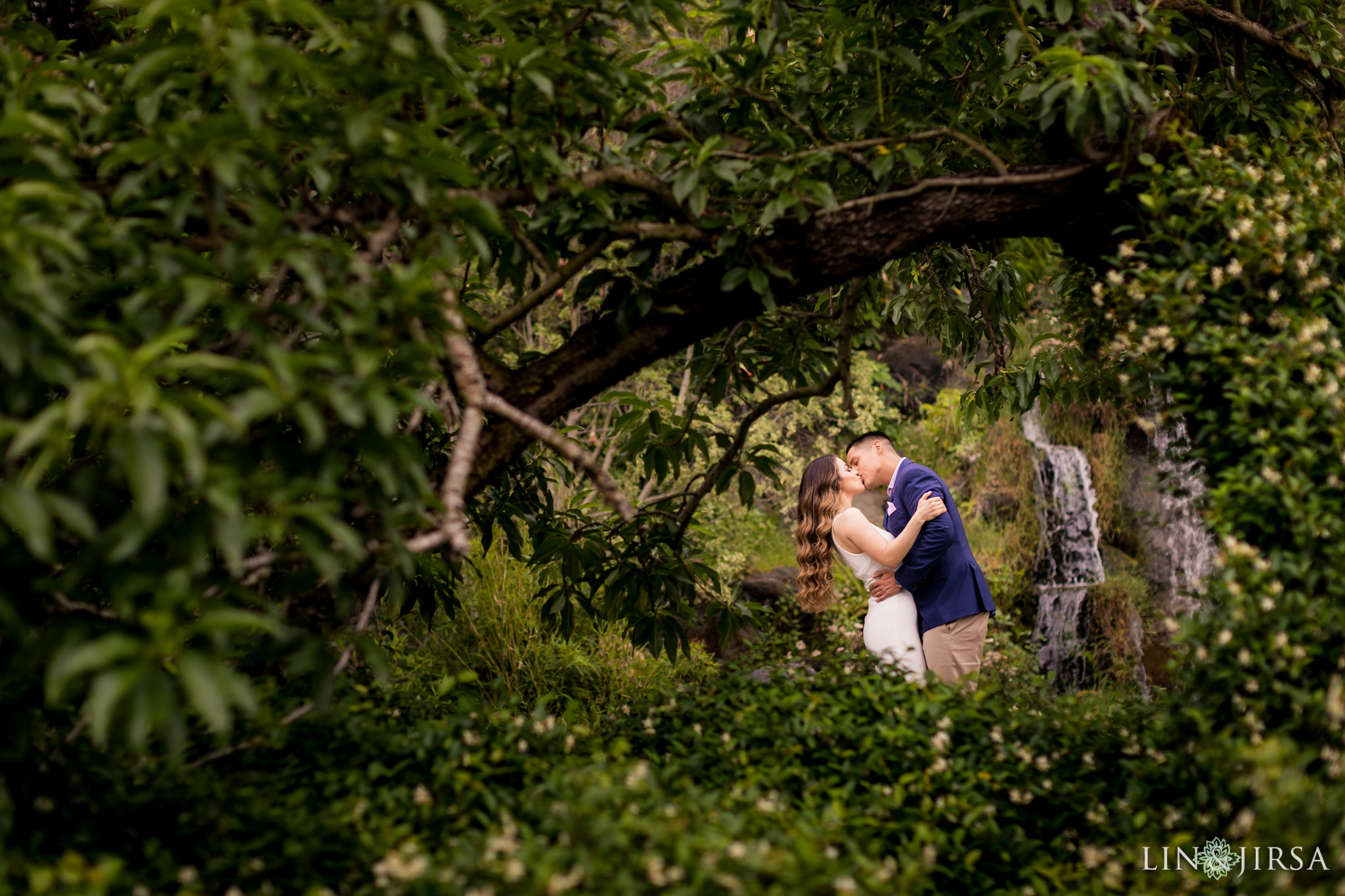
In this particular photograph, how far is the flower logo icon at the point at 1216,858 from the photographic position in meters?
1.72

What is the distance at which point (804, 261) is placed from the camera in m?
2.53

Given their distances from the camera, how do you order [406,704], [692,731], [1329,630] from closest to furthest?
[1329,630] < [692,731] < [406,704]

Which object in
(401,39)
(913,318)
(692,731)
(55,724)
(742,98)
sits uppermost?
(742,98)

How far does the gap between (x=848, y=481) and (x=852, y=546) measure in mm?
405

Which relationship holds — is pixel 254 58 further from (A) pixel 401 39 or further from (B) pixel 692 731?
(B) pixel 692 731

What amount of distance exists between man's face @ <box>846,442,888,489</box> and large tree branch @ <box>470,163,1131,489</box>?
2292 millimetres

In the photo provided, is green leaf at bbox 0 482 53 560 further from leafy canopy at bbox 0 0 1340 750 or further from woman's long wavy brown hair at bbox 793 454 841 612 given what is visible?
woman's long wavy brown hair at bbox 793 454 841 612

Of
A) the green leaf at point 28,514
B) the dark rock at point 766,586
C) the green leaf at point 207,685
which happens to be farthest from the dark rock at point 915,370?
the green leaf at point 28,514

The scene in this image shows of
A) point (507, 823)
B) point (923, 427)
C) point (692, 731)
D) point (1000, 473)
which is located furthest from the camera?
point (923, 427)

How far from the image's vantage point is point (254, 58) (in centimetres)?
149

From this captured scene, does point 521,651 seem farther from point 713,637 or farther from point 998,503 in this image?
point 998,503

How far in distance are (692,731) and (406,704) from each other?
0.89m

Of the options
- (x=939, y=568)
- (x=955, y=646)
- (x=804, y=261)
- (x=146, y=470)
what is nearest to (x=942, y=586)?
(x=939, y=568)

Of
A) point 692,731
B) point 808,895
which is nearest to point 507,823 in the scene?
point 808,895
